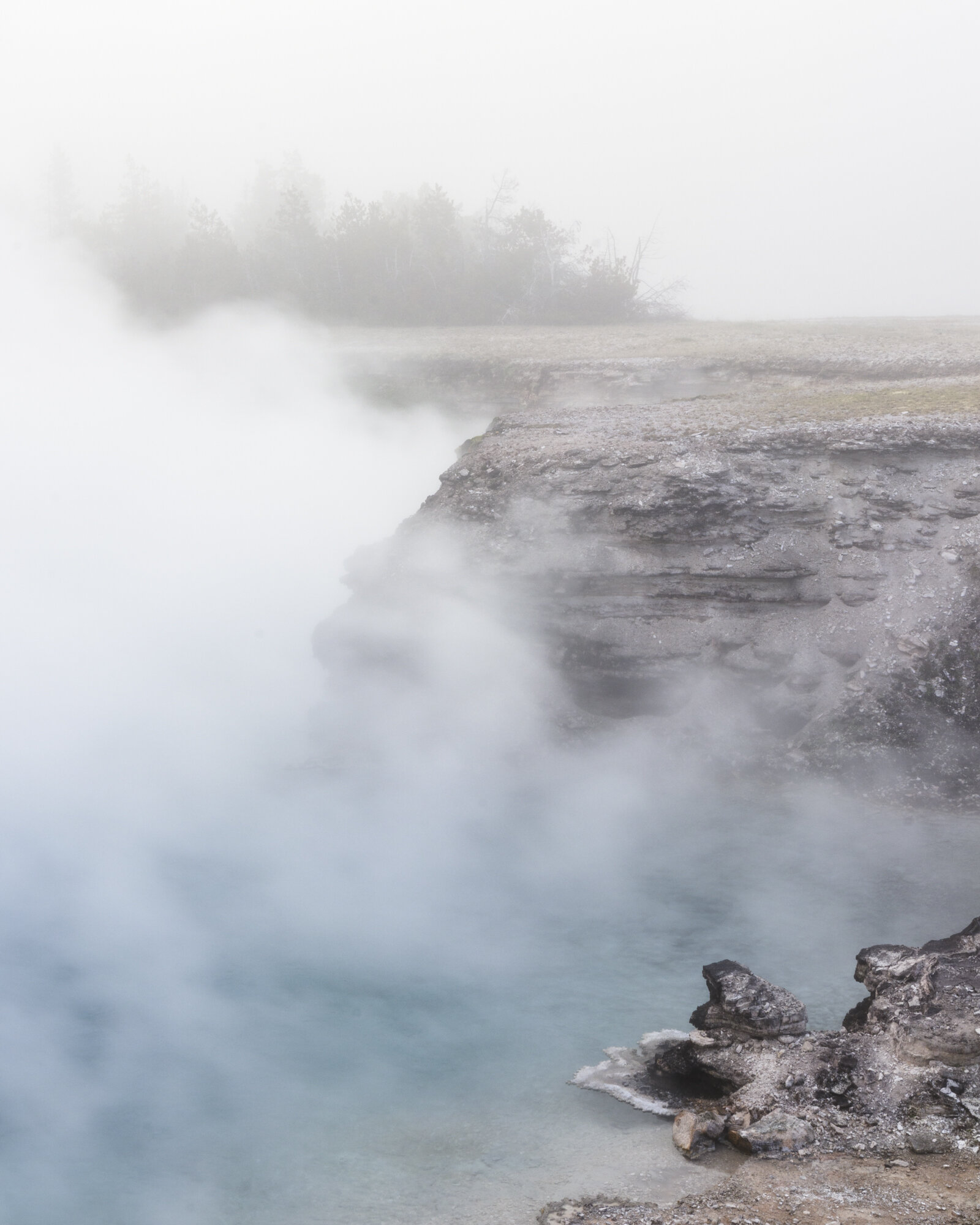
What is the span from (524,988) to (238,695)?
825 centimetres

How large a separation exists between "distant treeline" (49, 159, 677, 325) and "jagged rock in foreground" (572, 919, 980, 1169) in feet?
65.7

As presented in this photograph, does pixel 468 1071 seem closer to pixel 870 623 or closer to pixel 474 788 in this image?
pixel 474 788

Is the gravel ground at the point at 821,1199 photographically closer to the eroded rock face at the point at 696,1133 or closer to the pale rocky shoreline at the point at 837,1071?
the pale rocky shoreline at the point at 837,1071

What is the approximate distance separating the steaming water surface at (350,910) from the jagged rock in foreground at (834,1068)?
35cm

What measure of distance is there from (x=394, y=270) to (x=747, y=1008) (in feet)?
77.0

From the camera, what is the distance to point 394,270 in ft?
88.7

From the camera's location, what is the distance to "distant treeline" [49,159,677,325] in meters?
25.3

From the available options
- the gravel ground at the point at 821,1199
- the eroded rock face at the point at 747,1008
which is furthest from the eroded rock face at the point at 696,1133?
the eroded rock face at the point at 747,1008

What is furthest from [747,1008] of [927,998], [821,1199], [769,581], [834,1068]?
[769,581]

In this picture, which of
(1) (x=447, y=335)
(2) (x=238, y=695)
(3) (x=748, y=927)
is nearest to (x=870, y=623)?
(3) (x=748, y=927)

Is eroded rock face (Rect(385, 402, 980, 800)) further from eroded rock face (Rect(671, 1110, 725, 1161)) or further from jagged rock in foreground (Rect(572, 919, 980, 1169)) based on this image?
eroded rock face (Rect(671, 1110, 725, 1161))

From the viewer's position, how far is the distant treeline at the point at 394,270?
2530 centimetres

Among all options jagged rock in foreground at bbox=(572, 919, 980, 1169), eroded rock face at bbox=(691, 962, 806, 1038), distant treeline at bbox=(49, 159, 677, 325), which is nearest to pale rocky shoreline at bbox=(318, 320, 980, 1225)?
jagged rock in foreground at bbox=(572, 919, 980, 1169)

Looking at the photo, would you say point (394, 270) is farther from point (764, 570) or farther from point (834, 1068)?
point (834, 1068)
